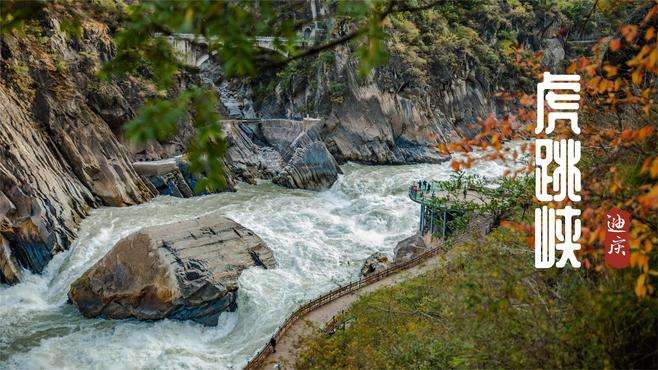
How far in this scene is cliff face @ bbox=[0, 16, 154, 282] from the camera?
62.2ft

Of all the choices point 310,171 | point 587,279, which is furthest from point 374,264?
point 587,279

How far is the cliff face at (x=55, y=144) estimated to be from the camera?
19.0 meters

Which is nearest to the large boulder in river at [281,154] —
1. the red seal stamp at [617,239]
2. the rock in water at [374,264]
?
the rock in water at [374,264]

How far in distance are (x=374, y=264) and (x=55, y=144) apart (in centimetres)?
1687

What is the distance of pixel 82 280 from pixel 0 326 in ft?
8.45

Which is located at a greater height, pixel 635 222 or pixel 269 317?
pixel 635 222

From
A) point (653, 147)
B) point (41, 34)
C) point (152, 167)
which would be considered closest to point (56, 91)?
point (41, 34)

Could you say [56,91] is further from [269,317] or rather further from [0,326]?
[269,317]

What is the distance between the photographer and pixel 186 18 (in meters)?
2.62

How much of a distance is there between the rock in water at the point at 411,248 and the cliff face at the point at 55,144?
44.1 feet

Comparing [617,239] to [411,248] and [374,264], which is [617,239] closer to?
[374,264]

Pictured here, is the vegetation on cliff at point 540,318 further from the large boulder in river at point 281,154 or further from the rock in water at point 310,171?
the large boulder in river at point 281,154

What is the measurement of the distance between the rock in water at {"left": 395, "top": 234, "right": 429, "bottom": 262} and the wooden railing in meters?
0.95

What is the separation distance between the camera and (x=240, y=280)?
57.6 ft
